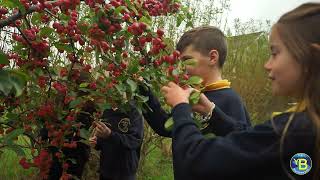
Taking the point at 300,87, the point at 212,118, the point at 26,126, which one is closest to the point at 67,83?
the point at 26,126

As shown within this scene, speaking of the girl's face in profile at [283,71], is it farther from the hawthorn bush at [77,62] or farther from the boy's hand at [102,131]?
the boy's hand at [102,131]

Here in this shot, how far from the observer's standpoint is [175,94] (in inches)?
64.0

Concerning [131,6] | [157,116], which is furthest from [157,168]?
[131,6]

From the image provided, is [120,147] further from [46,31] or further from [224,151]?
[224,151]

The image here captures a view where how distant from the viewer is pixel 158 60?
71.6 inches

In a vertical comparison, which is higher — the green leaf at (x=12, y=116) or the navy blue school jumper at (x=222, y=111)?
the green leaf at (x=12, y=116)

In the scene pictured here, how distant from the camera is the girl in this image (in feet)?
4.41

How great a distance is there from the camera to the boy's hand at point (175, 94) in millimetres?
1600

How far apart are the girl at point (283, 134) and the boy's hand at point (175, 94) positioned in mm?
111

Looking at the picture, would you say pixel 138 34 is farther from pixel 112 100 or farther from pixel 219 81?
pixel 219 81

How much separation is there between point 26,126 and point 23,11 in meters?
0.68

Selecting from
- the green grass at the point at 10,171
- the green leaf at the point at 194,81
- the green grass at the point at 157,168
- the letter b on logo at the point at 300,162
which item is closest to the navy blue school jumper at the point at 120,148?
the green leaf at the point at 194,81

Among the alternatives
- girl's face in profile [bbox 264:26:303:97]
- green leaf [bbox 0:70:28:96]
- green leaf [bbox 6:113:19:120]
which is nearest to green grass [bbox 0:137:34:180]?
green leaf [bbox 6:113:19:120]

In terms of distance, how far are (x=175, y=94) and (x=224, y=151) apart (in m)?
0.31
